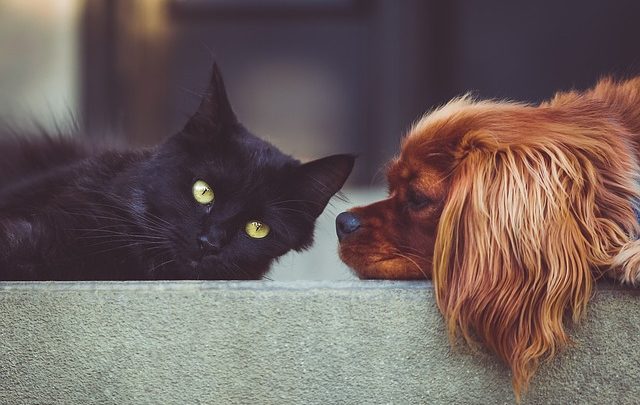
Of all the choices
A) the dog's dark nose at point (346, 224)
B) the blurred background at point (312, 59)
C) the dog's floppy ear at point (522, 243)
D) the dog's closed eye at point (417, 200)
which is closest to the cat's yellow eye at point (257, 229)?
the dog's dark nose at point (346, 224)

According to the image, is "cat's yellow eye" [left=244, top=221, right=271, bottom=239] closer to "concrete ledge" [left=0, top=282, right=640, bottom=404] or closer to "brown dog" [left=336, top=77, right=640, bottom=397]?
"brown dog" [left=336, top=77, right=640, bottom=397]

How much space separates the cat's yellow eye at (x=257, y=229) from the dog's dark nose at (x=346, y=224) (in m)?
0.30

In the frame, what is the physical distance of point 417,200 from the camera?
2.11 m

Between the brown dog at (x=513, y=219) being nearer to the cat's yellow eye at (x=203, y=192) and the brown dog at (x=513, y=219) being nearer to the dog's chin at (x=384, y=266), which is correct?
the dog's chin at (x=384, y=266)

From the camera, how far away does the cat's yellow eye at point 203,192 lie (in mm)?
2338

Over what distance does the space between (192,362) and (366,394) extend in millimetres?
413

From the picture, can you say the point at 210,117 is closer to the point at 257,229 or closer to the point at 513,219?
the point at 257,229

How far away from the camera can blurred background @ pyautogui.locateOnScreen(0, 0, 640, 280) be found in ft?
15.5

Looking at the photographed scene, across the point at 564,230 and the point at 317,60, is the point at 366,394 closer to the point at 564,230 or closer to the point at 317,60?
the point at 564,230

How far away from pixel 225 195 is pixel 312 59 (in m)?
3.37

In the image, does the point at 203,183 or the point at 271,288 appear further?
the point at 203,183

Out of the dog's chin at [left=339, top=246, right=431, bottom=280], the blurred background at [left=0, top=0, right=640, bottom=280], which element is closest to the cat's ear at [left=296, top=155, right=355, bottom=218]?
the dog's chin at [left=339, top=246, right=431, bottom=280]

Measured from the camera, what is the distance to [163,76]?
18.0 feet

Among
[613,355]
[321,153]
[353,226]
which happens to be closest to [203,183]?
[353,226]
